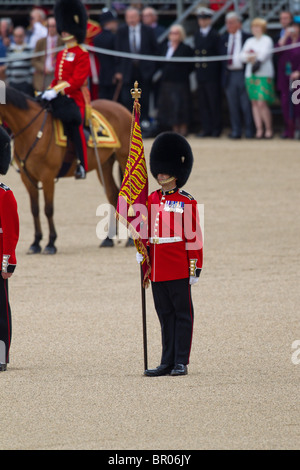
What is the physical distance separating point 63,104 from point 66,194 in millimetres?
4255

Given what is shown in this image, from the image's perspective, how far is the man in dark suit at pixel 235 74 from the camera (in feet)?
56.4

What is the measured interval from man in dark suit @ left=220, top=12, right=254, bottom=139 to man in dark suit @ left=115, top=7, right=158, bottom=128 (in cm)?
111

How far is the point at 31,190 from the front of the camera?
38.8ft

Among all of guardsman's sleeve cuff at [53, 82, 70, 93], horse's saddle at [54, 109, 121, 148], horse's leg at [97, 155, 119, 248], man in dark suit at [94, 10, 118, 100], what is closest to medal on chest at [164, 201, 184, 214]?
guardsman's sleeve cuff at [53, 82, 70, 93]

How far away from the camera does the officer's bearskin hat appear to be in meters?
6.76

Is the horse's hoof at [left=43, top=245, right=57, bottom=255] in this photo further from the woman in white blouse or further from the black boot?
the woman in white blouse

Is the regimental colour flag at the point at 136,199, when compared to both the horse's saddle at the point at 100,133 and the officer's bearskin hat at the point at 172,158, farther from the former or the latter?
the horse's saddle at the point at 100,133

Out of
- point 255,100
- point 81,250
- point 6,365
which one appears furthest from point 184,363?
point 255,100

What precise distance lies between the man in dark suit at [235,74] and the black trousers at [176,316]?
10.9 metres

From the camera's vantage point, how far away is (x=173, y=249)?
22.1ft

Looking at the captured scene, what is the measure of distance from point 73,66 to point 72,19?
20.5 inches

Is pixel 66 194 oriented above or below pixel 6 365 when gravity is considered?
below
